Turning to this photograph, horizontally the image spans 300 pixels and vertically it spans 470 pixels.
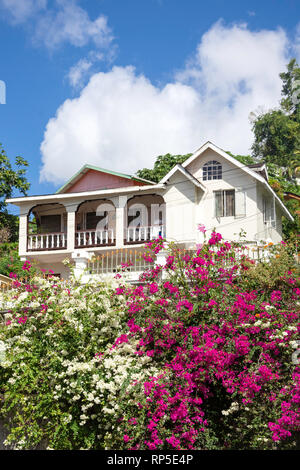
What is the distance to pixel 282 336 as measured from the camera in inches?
329

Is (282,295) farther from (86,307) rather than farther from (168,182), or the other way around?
(168,182)

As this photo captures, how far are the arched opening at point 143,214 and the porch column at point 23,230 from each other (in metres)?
4.75

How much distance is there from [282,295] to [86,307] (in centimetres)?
352

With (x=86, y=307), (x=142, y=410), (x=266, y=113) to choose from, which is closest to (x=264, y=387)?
(x=142, y=410)

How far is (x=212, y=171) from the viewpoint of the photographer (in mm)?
23984

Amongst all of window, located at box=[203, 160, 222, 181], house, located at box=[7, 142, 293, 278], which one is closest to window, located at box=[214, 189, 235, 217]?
house, located at box=[7, 142, 293, 278]

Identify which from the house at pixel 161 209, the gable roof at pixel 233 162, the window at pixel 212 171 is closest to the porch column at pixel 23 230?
the house at pixel 161 209

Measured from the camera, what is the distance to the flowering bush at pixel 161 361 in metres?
8.12

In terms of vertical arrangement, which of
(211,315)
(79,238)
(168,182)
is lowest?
(211,315)

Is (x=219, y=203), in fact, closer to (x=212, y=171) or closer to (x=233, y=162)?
(x=212, y=171)

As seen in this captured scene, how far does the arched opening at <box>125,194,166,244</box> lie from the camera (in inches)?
945

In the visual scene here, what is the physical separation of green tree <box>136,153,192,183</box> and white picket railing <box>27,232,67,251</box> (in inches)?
350

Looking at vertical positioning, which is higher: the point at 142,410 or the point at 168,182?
the point at 168,182

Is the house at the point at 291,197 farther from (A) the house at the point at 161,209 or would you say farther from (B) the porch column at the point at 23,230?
(B) the porch column at the point at 23,230
